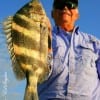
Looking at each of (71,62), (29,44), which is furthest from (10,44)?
(71,62)

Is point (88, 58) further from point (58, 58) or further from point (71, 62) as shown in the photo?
point (58, 58)

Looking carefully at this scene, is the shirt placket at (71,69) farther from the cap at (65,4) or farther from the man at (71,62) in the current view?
the cap at (65,4)

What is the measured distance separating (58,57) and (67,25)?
27.8 inches

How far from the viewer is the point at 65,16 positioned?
1207 centimetres

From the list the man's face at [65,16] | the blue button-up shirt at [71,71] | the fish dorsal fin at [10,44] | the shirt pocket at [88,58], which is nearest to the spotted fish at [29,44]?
the fish dorsal fin at [10,44]

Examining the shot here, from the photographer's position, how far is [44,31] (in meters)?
10.5

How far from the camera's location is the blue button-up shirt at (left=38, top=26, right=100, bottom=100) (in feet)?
37.6

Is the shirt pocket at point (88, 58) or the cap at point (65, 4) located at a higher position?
the cap at point (65, 4)

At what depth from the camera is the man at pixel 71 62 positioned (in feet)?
37.6

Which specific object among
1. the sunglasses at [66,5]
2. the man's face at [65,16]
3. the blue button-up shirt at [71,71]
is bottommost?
the blue button-up shirt at [71,71]

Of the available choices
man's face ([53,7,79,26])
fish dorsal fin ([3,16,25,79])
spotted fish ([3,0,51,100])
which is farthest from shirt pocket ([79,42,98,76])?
fish dorsal fin ([3,16,25,79])

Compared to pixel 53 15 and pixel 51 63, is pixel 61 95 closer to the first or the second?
pixel 51 63

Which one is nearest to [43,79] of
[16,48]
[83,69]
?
[16,48]

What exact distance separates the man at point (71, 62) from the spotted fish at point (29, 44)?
37.7 inches
